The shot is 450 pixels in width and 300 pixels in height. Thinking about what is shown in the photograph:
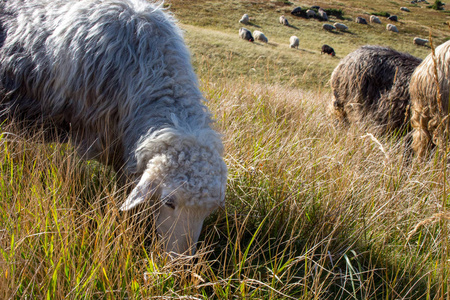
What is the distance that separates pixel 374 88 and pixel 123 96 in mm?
3921

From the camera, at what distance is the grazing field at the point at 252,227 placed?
177 centimetres

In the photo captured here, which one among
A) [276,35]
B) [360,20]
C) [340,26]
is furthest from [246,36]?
[360,20]

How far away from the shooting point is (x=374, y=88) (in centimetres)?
531

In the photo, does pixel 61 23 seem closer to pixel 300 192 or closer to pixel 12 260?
pixel 12 260

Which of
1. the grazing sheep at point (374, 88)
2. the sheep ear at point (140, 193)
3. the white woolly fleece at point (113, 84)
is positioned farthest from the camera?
the grazing sheep at point (374, 88)

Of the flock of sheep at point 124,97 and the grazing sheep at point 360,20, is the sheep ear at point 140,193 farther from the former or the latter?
the grazing sheep at point 360,20

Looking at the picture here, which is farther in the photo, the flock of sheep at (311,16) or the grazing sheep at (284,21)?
the grazing sheep at (284,21)

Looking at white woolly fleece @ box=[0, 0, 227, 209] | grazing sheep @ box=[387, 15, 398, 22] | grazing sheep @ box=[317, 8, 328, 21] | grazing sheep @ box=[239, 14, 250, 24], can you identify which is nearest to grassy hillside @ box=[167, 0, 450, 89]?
grazing sheep @ box=[239, 14, 250, 24]

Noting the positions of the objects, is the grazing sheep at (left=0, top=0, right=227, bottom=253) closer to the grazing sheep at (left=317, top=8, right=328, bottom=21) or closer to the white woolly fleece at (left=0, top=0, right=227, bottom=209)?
the white woolly fleece at (left=0, top=0, right=227, bottom=209)

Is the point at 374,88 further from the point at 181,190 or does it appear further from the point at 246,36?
the point at 246,36

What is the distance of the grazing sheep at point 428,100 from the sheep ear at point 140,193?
9.87 ft

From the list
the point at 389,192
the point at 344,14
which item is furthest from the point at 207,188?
the point at 344,14

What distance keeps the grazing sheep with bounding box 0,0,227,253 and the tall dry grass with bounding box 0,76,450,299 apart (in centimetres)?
19

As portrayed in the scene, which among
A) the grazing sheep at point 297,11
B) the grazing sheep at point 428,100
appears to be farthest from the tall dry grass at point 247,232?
the grazing sheep at point 297,11
